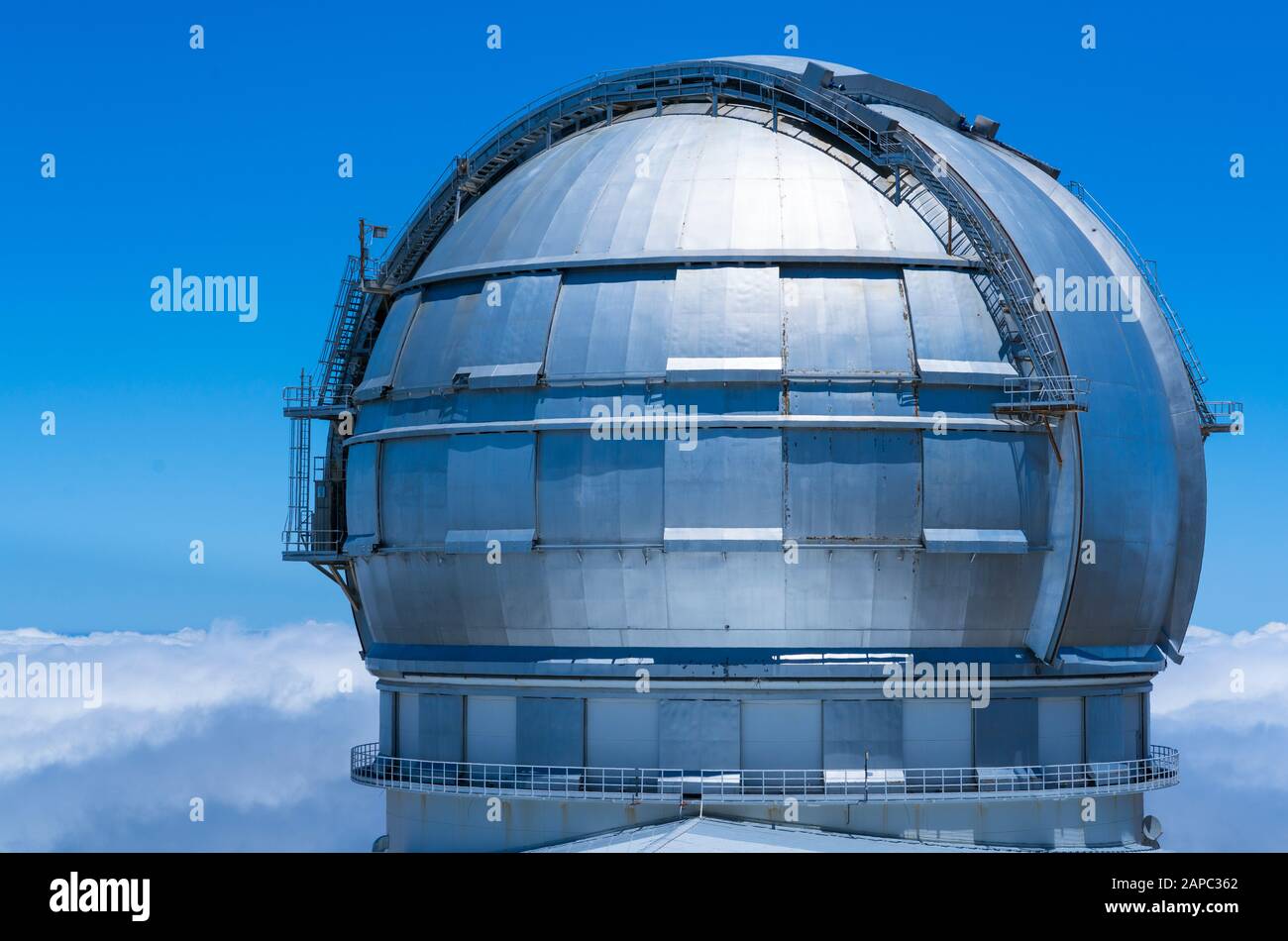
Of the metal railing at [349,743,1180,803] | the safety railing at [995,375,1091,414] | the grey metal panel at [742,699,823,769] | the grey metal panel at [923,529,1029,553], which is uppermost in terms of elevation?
the safety railing at [995,375,1091,414]

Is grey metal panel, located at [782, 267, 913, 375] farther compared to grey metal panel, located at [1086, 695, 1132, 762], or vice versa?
grey metal panel, located at [1086, 695, 1132, 762]

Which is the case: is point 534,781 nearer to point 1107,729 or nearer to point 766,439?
point 766,439

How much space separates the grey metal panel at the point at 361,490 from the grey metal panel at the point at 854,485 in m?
10.1

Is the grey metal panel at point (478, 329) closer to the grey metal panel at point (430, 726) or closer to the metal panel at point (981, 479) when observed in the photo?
the grey metal panel at point (430, 726)

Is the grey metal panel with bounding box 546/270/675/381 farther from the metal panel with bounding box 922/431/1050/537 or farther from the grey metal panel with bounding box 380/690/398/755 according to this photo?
the grey metal panel with bounding box 380/690/398/755

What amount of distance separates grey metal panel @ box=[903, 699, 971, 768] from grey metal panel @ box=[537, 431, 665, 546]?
6399 millimetres

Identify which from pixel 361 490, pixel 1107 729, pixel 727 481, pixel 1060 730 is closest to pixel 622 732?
pixel 727 481

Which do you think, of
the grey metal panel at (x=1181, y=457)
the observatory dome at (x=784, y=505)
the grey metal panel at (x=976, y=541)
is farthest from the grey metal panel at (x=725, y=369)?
the grey metal panel at (x=1181, y=457)

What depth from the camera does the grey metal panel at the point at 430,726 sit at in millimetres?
39750

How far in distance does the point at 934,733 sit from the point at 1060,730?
3272mm

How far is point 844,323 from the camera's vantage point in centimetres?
3728

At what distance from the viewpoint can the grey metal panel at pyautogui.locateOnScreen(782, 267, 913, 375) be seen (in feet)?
121

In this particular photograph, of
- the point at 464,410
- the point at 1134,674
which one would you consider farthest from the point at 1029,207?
the point at 464,410

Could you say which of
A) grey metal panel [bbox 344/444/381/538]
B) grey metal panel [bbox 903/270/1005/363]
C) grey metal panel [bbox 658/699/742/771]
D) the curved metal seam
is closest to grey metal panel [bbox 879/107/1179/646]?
grey metal panel [bbox 903/270/1005/363]
